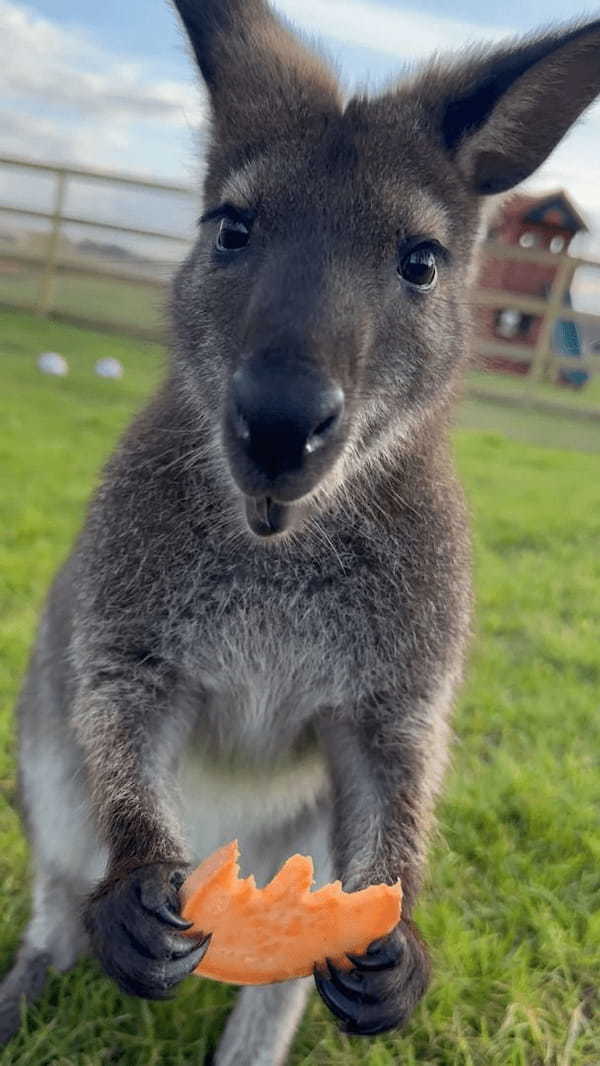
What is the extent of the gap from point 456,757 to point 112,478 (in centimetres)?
161

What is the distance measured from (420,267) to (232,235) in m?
0.34

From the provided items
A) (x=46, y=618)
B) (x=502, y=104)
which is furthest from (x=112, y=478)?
(x=502, y=104)

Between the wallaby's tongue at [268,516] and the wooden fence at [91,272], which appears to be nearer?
the wallaby's tongue at [268,516]

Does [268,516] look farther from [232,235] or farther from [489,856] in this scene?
[489,856]

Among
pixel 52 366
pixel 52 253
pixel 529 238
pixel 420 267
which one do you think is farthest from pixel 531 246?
pixel 420 267

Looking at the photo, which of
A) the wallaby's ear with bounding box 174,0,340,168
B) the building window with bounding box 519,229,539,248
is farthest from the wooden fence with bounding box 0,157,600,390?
the wallaby's ear with bounding box 174,0,340,168

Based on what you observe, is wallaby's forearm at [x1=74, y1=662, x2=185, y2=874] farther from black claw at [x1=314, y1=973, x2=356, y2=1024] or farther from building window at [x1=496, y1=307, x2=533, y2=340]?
building window at [x1=496, y1=307, x2=533, y2=340]

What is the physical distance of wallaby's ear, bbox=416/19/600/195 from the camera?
1.80m

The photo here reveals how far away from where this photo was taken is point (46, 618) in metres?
2.32

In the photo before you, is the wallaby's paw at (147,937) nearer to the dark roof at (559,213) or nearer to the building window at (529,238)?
the dark roof at (559,213)

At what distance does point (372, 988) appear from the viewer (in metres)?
1.54

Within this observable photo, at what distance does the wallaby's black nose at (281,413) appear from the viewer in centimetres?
142

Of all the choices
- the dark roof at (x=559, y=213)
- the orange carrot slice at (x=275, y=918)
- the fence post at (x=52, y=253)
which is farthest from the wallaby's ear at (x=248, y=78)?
the dark roof at (x=559, y=213)

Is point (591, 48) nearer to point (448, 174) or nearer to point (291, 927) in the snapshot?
point (448, 174)
